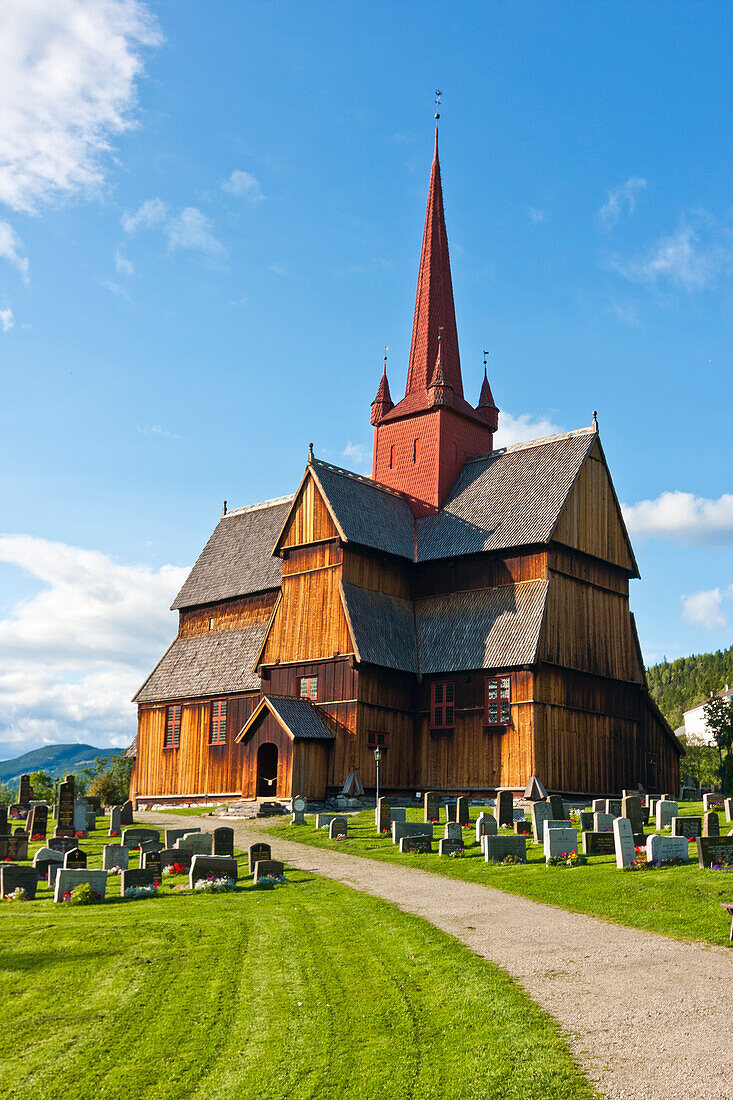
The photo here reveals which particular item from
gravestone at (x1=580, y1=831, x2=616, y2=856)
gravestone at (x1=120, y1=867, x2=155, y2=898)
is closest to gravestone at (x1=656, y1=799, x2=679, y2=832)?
gravestone at (x1=580, y1=831, x2=616, y2=856)

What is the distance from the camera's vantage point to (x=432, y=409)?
157 feet

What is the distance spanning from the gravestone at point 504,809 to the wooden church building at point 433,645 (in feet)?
28.8

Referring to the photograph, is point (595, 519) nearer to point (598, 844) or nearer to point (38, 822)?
point (598, 844)

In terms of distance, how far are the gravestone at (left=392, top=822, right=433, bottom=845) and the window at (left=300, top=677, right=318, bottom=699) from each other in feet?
44.0

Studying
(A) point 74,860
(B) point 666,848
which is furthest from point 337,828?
(B) point 666,848

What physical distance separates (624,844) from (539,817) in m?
6.03

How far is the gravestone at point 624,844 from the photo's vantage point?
20484 millimetres

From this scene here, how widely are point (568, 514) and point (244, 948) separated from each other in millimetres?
28221

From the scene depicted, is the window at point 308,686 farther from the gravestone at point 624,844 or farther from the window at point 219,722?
the gravestone at point 624,844

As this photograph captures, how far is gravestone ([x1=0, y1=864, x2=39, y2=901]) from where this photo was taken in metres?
20.6

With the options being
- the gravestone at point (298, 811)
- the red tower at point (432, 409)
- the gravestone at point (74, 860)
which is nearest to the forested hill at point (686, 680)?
the red tower at point (432, 409)

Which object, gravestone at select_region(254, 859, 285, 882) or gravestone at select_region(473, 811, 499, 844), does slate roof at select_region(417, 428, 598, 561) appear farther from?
gravestone at select_region(254, 859, 285, 882)

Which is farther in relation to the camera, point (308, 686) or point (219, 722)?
point (219, 722)

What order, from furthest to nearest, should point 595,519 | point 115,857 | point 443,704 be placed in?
point 595,519, point 443,704, point 115,857
